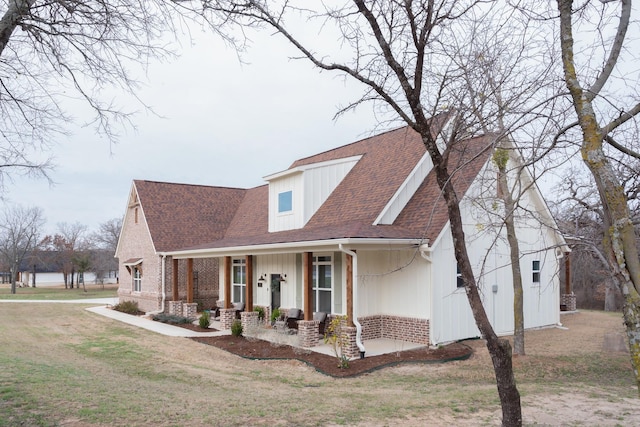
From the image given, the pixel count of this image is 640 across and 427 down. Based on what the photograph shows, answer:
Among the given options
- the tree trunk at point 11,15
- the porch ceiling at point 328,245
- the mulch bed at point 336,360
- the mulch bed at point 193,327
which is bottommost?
the mulch bed at point 193,327

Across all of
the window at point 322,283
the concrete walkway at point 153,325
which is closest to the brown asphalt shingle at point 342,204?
the window at point 322,283

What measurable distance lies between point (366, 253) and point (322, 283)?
2.10 m

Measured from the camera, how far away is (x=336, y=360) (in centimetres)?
1218

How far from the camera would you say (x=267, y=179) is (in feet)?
63.7

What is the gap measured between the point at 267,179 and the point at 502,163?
1042 centimetres

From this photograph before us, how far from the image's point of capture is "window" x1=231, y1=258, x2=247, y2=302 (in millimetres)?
20922

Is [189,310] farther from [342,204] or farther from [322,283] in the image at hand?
[342,204]

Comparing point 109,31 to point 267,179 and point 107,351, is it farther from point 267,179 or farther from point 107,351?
point 267,179

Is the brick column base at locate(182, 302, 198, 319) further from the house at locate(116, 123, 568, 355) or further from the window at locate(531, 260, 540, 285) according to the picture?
the window at locate(531, 260, 540, 285)

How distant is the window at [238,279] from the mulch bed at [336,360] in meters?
6.10

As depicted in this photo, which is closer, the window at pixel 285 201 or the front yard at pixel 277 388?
the front yard at pixel 277 388

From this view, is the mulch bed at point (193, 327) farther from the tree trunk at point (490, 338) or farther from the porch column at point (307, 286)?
the tree trunk at point (490, 338)

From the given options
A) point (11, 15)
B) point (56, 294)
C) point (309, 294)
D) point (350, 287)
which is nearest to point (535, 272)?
point (350, 287)

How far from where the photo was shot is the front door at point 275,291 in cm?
1836
